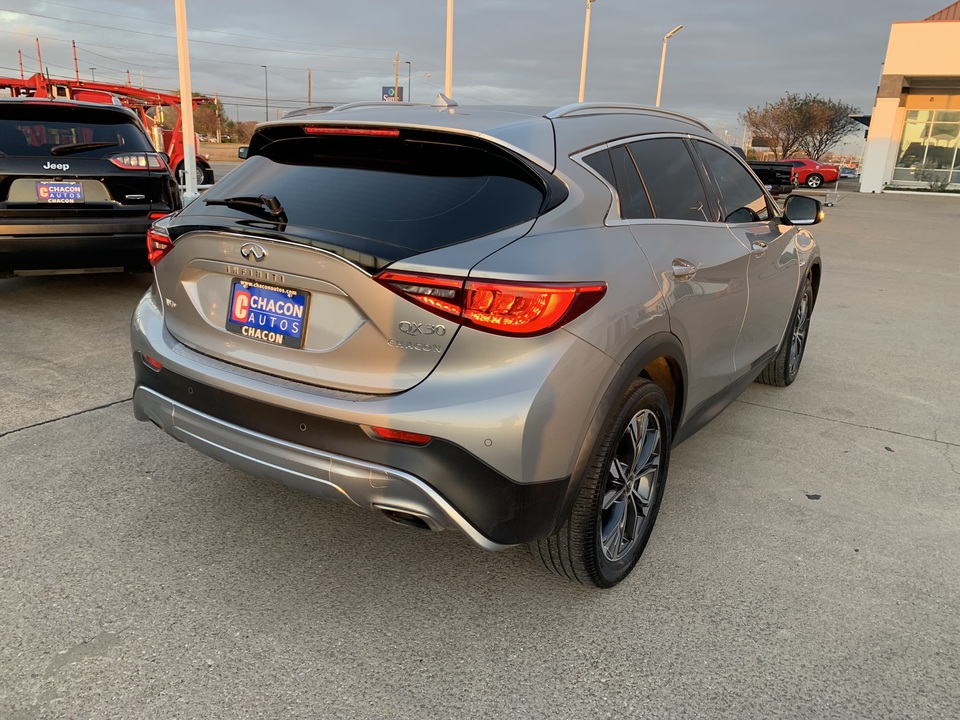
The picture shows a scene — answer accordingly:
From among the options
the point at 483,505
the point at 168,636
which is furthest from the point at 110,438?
the point at 483,505

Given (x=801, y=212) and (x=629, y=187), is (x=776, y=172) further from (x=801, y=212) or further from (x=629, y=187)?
(x=629, y=187)

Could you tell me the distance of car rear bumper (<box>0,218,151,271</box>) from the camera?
18.3ft

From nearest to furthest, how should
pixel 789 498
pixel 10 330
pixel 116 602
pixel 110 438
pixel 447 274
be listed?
pixel 447 274 → pixel 116 602 → pixel 789 498 → pixel 110 438 → pixel 10 330

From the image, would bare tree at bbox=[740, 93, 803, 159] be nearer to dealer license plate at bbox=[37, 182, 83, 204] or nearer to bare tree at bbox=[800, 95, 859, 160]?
bare tree at bbox=[800, 95, 859, 160]

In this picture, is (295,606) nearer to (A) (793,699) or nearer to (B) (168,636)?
(B) (168,636)

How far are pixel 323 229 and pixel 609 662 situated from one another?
1.62 metres

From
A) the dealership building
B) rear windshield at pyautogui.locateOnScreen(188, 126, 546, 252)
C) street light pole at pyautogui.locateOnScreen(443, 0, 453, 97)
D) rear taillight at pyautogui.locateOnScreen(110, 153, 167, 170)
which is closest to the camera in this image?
rear windshield at pyautogui.locateOnScreen(188, 126, 546, 252)

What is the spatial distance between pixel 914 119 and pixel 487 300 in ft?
130

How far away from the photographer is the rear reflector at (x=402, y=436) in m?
2.15

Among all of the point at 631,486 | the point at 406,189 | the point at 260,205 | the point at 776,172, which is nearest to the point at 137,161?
the point at 260,205

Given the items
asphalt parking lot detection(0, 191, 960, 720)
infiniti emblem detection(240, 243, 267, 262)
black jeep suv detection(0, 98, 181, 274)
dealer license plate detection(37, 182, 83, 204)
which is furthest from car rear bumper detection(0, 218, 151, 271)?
infiniti emblem detection(240, 243, 267, 262)

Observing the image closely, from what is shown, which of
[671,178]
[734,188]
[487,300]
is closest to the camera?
[487,300]

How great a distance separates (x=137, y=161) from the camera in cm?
601

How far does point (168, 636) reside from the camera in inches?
93.4
